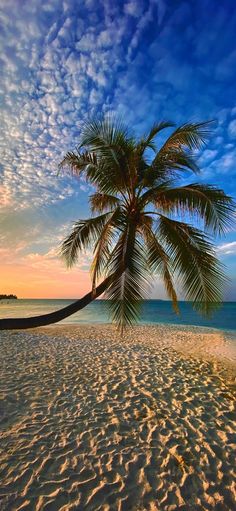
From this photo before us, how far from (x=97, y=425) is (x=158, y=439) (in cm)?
106

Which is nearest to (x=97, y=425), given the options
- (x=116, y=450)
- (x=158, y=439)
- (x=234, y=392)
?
(x=116, y=450)

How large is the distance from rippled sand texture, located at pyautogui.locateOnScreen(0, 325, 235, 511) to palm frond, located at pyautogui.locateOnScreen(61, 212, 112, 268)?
3131mm

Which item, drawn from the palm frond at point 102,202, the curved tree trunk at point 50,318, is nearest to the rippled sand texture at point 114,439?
the curved tree trunk at point 50,318

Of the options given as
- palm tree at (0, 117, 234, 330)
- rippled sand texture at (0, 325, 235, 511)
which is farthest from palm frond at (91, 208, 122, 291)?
rippled sand texture at (0, 325, 235, 511)

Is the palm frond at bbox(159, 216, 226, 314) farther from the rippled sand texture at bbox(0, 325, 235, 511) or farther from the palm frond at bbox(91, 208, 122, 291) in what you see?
the rippled sand texture at bbox(0, 325, 235, 511)

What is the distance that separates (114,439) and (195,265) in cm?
332

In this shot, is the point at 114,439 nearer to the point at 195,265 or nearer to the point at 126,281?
the point at 126,281

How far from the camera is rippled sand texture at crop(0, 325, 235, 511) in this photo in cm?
331

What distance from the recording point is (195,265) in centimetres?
548

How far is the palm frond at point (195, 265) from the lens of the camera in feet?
17.2

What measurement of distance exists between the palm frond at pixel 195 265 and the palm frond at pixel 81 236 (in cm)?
137

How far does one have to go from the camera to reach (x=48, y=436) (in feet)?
14.5

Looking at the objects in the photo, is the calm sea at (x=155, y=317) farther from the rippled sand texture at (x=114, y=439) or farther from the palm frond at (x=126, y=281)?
the rippled sand texture at (x=114, y=439)

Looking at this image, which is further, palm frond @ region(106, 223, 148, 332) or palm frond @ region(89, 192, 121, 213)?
palm frond @ region(89, 192, 121, 213)
